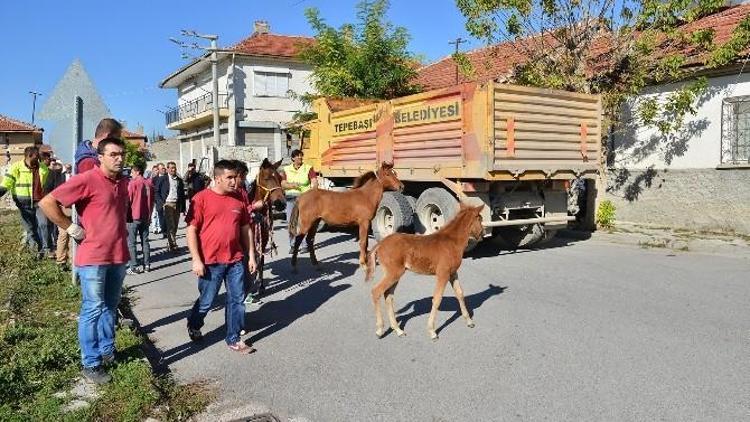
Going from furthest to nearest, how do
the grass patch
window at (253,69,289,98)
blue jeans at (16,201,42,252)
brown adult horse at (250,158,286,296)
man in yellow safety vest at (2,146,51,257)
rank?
1. window at (253,69,289,98)
2. blue jeans at (16,201,42,252)
3. man in yellow safety vest at (2,146,51,257)
4. brown adult horse at (250,158,286,296)
5. the grass patch

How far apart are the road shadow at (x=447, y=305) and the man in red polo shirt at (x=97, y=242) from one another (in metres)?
2.51

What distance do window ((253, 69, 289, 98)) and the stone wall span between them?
22.4 metres

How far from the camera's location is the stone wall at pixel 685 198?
12.0m

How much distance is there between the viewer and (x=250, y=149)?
1717 cm

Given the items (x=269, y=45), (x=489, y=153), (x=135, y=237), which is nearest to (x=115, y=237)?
(x=135, y=237)

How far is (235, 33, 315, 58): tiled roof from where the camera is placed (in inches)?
1280

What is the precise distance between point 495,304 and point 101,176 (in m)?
4.28

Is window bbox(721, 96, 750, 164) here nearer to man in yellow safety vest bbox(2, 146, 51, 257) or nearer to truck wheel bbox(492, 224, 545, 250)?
truck wheel bbox(492, 224, 545, 250)

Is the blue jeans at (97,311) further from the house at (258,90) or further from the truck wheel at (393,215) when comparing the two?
the house at (258,90)

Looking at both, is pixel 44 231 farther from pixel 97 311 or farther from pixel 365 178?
pixel 97 311

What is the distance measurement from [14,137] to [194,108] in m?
19.8

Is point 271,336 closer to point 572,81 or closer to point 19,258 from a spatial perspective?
point 19,258

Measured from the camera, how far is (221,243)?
5.30 metres

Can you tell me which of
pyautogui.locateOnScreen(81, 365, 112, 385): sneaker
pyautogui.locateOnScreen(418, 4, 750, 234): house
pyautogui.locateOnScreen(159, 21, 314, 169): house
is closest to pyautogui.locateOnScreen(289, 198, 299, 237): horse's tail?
pyautogui.locateOnScreen(81, 365, 112, 385): sneaker
